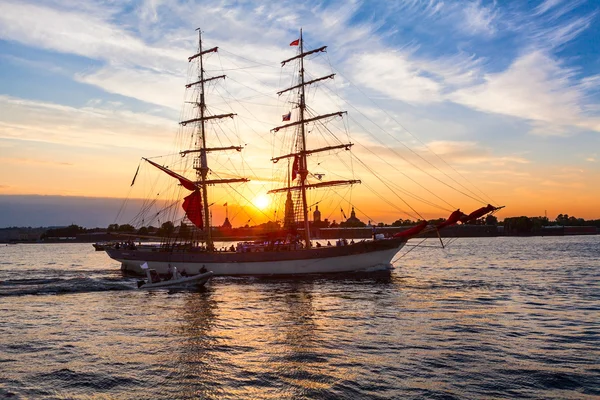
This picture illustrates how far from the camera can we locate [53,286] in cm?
4653

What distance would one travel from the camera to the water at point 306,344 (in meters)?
15.6

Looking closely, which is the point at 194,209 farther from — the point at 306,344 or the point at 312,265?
the point at 306,344

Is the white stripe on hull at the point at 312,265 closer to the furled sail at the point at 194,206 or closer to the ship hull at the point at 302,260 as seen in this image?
the ship hull at the point at 302,260

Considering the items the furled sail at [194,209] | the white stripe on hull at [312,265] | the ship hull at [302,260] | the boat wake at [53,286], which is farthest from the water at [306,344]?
the furled sail at [194,209]

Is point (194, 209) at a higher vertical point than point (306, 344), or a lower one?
higher

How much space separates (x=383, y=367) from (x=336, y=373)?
6.11 ft

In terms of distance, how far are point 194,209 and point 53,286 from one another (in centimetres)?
1760

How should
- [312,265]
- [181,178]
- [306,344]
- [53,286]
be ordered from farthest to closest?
[181,178] < [312,265] < [53,286] < [306,344]

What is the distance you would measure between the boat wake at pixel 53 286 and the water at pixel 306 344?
2958mm

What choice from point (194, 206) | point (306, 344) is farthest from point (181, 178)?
point (306, 344)

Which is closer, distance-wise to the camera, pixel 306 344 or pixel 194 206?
pixel 306 344

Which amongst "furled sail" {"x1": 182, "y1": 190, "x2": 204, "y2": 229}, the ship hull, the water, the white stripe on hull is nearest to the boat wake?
the water

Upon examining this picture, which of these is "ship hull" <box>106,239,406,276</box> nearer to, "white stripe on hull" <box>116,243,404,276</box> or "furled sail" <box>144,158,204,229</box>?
"white stripe on hull" <box>116,243,404,276</box>

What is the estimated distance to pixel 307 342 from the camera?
21.8 meters
